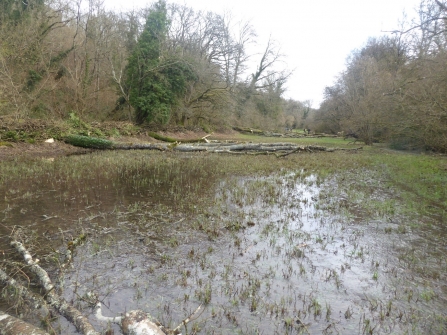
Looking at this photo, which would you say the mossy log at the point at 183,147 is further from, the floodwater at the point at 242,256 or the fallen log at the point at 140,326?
the fallen log at the point at 140,326

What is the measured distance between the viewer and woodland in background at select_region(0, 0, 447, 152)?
53.8ft

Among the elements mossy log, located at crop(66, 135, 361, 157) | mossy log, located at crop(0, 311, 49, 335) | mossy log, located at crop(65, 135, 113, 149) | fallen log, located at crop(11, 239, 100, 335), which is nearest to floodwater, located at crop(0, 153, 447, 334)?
fallen log, located at crop(11, 239, 100, 335)

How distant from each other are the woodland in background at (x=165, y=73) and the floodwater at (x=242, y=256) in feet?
25.9

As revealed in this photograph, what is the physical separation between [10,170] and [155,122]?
17706mm

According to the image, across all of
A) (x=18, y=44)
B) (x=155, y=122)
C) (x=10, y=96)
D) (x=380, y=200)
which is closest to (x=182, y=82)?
(x=155, y=122)

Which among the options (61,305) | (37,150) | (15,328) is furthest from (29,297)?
(37,150)

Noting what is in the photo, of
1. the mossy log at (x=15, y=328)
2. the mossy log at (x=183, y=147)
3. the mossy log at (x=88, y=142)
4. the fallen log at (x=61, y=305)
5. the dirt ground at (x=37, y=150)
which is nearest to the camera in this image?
the mossy log at (x=15, y=328)

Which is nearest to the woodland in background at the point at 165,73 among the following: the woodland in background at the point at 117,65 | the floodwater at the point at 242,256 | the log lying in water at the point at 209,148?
the woodland in background at the point at 117,65

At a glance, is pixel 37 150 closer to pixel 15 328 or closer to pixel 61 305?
pixel 61 305

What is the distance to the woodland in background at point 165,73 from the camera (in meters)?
16.4

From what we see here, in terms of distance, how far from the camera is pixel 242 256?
15.5 ft

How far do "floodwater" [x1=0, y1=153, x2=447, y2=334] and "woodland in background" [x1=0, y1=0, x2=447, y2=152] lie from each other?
25.9 feet

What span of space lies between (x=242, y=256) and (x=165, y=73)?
25.7 metres

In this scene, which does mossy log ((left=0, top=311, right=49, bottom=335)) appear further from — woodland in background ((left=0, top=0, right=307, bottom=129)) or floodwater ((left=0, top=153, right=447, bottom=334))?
woodland in background ((left=0, top=0, right=307, bottom=129))
